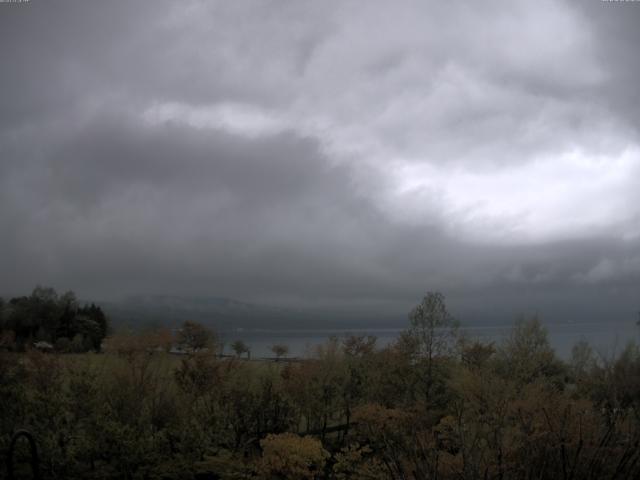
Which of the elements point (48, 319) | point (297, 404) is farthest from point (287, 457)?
point (48, 319)

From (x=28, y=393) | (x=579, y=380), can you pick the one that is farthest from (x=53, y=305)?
(x=579, y=380)

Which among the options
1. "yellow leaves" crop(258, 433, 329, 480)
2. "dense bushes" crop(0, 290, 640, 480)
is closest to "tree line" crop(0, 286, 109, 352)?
"dense bushes" crop(0, 290, 640, 480)

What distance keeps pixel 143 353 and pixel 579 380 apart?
102 feet

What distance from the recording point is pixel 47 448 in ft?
83.1

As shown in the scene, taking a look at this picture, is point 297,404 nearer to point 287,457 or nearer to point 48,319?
point 287,457

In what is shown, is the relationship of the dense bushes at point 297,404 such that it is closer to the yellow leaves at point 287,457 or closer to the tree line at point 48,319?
the yellow leaves at point 287,457

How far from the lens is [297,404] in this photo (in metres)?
35.7

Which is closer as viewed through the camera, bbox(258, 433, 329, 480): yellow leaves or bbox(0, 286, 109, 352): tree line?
bbox(258, 433, 329, 480): yellow leaves

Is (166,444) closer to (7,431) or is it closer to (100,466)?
(100,466)

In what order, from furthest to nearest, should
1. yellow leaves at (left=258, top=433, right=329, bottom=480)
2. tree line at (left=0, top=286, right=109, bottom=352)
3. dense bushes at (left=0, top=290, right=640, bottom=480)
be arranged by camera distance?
tree line at (left=0, top=286, right=109, bottom=352), dense bushes at (left=0, top=290, right=640, bottom=480), yellow leaves at (left=258, top=433, right=329, bottom=480)

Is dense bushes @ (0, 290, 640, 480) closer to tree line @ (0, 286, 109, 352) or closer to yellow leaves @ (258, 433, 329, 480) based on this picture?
yellow leaves @ (258, 433, 329, 480)

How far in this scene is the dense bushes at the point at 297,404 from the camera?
944 inches

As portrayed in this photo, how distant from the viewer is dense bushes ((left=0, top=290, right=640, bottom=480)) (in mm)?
23969

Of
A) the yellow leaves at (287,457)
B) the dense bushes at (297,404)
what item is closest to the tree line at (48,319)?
the dense bushes at (297,404)
